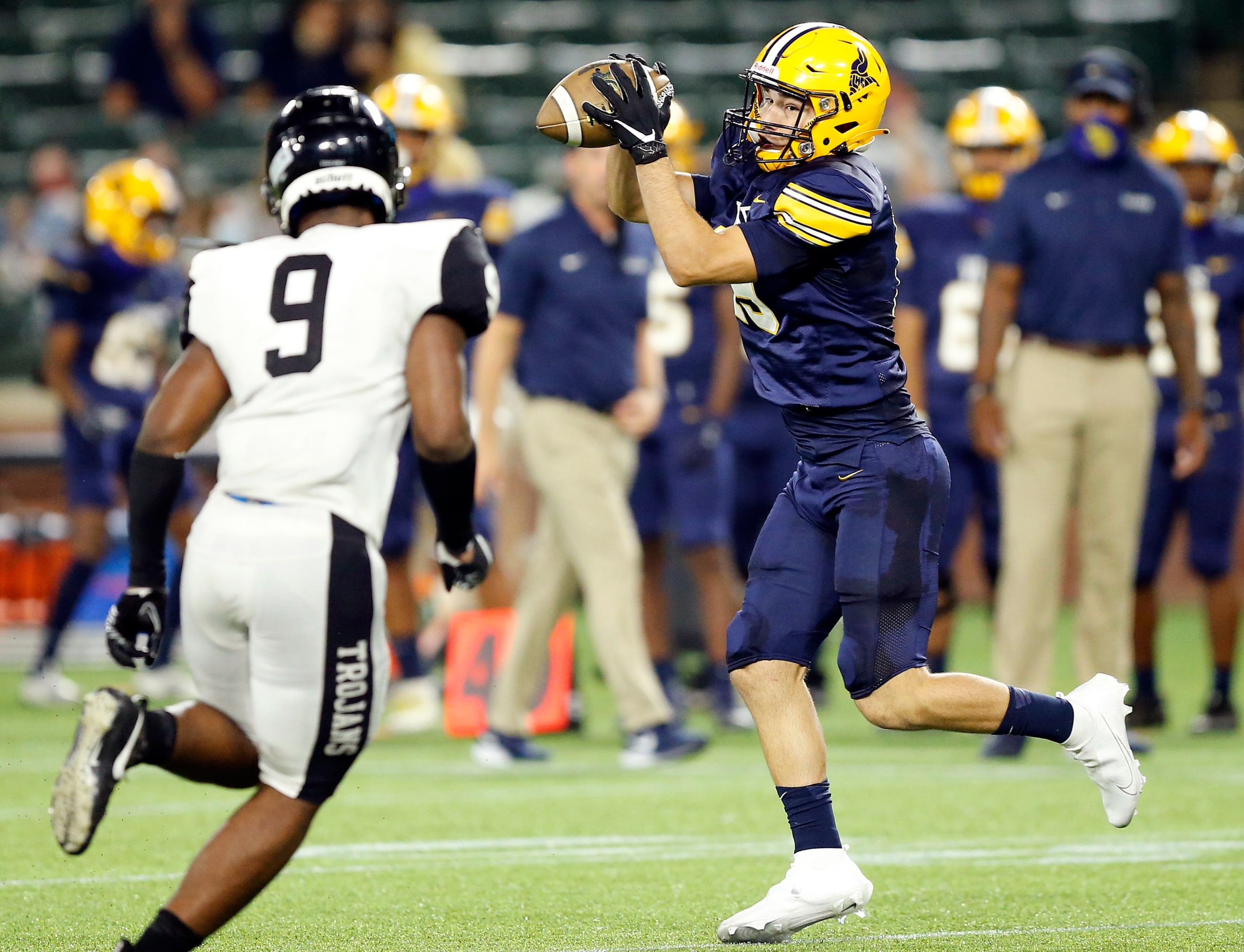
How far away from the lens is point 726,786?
6074mm

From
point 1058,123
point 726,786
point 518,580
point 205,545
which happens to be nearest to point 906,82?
point 1058,123

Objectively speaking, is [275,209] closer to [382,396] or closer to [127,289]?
[382,396]

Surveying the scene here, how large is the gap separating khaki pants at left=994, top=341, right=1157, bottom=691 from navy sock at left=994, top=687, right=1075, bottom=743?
9.11 feet

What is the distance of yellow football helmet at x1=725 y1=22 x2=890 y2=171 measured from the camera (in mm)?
3924

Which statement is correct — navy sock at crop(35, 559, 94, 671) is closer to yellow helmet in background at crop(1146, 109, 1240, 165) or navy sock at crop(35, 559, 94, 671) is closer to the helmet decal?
yellow helmet in background at crop(1146, 109, 1240, 165)

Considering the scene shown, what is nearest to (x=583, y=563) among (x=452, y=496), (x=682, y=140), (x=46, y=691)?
(x=682, y=140)

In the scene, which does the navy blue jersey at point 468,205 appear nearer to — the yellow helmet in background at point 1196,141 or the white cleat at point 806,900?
the yellow helmet in background at point 1196,141

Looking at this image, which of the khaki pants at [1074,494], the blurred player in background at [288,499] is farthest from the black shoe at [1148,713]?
the blurred player in background at [288,499]

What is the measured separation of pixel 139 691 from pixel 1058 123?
9.39 meters

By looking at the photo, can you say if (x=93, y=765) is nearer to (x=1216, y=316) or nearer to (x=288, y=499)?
(x=288, y=499)

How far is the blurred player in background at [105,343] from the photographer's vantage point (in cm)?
855

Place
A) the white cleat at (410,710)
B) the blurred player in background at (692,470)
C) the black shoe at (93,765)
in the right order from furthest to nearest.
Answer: the blurred player in background at (692,470) < the white cleat at (410,710) < the black shoe at (93,765)

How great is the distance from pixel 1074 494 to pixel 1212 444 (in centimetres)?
116

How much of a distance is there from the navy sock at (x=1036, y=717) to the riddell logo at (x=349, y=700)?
1.44 metres
